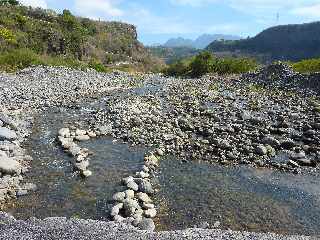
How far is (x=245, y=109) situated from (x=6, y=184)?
21.6 meters

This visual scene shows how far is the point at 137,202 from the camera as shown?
18.5m

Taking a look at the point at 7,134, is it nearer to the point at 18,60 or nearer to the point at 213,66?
the point at 18,60

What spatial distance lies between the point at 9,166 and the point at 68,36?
77.3 metres

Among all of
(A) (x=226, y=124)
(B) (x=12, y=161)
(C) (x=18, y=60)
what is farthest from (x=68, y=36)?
(B) (x=12, y=161)

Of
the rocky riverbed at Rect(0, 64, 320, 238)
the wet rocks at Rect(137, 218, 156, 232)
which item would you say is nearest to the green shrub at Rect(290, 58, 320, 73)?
the rocky riverbed at Rect(0, 64, 320, 238)

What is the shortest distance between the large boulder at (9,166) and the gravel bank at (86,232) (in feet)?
19.1

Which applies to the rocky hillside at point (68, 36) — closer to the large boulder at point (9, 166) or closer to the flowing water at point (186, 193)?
the large boulder at point (9, 166)

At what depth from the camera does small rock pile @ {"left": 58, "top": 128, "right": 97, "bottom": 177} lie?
22.2m

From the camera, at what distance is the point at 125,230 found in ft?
47.9

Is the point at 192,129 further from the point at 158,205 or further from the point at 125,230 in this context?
the point at 125,230

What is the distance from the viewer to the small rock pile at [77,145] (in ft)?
72.9

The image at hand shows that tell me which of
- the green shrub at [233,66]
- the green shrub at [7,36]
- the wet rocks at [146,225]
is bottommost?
the wet rocks at [146,225]

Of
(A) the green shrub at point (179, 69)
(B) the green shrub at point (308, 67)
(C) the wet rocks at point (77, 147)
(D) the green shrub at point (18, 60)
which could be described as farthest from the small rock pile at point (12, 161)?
(A) the green shrub at point (179, 69)

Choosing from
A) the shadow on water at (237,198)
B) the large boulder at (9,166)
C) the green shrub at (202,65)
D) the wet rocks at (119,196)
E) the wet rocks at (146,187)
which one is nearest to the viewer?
the shadow on water at (237,198)
